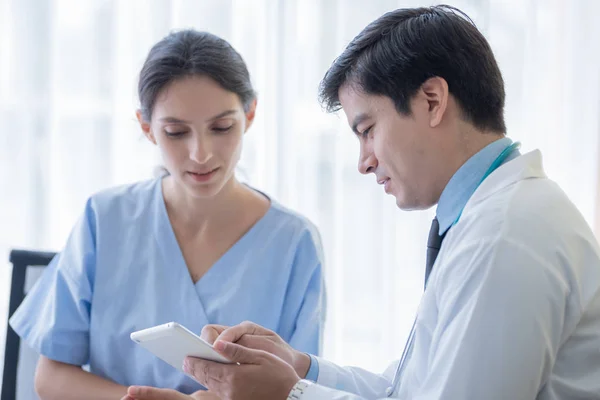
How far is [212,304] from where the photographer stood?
5.20ft

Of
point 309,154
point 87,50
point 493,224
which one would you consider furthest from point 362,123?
point 87,50

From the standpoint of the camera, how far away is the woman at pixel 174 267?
156 cm

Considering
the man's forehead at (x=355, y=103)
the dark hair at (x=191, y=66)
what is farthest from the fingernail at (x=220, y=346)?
the dark hair at (x=191, y=66)

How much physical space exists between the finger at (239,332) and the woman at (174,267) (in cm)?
22

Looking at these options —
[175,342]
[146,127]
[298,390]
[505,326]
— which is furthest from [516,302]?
[146,127]

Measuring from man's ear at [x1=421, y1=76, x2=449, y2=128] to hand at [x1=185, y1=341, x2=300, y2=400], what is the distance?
45 cm

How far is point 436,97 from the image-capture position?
1106mm

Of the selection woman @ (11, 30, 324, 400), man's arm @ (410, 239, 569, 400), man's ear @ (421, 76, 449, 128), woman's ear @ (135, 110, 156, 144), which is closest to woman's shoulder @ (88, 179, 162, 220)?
woman @ (11, 30, 324, 400)

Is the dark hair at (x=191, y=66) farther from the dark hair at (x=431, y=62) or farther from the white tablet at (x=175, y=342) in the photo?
the white tablet at (x=175, y=342)

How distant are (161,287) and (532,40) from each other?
4.66ft

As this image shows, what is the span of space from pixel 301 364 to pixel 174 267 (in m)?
0.41

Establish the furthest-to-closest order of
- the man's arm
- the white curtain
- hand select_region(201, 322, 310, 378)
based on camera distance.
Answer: the white curtain
hand select_region(201, 322, 310, 378)
the man's arm

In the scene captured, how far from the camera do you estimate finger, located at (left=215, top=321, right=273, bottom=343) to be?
1260mm

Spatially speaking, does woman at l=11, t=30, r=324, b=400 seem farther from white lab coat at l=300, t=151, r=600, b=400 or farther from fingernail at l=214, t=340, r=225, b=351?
white lab coat at l=300, t=151, r=600, b=400
